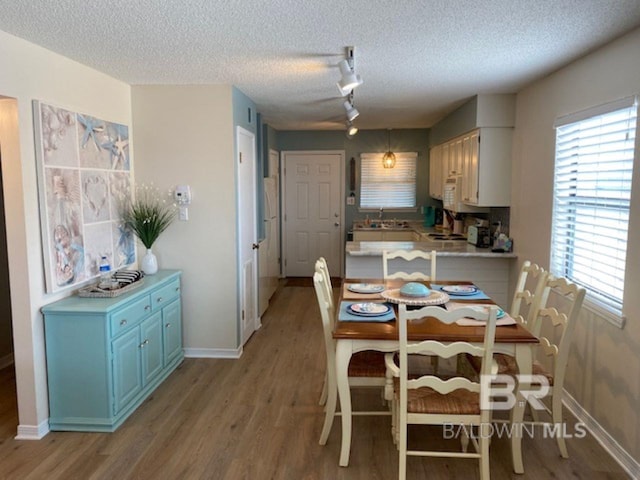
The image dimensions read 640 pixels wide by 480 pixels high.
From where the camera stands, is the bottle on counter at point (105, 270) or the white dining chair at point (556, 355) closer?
the white dining chair at point (556, 355)

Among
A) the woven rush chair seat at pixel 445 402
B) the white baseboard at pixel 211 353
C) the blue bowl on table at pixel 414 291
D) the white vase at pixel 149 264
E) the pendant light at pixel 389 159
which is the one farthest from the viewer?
the pendant light at pixel 389 159

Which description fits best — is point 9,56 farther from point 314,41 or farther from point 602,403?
point 602,403

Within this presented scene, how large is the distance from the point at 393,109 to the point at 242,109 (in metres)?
1.85

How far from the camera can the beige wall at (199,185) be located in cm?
395

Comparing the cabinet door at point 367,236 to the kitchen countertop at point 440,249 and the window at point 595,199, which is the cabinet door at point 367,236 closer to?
the kitchen countertop at point 440,249

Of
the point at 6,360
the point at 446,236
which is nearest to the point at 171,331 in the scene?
the point at 6,360

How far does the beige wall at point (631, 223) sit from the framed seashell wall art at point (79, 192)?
3402mm

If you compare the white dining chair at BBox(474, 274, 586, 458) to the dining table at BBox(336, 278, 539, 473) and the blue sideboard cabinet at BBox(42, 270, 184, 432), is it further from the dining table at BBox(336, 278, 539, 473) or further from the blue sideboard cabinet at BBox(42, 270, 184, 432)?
the blue sideboard cabinet at BBox(42, 270, 184, 432)

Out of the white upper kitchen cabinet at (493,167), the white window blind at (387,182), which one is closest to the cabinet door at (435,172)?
the white window blind at (387,182)

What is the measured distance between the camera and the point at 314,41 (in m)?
2.73

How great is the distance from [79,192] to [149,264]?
0.87 meters

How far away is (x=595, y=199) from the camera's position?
9.62ft

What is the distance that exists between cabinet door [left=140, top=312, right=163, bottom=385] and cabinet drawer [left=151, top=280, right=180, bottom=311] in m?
0.08

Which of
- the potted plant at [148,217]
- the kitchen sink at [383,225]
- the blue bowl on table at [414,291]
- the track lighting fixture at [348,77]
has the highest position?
the track lighting fixture at [348,77]
